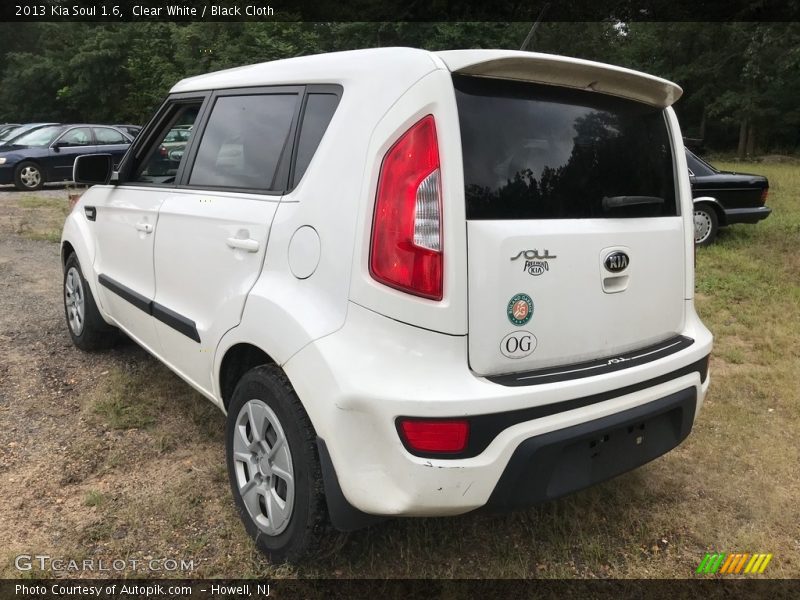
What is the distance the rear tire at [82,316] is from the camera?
4.12 metres

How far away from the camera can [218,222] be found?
2.55 meters

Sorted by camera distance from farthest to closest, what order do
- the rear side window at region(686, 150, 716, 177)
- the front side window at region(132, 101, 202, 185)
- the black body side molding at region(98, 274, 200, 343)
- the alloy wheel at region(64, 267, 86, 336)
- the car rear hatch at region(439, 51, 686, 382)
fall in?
the rear side window at region(686, 150, 716, 177), the alloy wheel at region(64, 267, 86, 336), the front side window at region(132, 101, 202, 185), the black body side molding at region(98, 274, 200, 343), the car rear hatch at region(439, 51, 686, 382)

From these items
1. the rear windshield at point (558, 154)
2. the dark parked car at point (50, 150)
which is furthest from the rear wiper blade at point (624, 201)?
the dark parked car at point (50, 150)

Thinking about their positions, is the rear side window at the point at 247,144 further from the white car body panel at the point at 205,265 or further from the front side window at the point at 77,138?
the front side window at the point at 77,138

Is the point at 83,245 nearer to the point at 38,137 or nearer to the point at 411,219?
the point at 411,219

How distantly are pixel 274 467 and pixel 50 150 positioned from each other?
14.4m

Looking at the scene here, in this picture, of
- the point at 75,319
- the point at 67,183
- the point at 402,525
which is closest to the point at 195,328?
the point at 402,525

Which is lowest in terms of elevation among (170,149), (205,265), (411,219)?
(205,265)

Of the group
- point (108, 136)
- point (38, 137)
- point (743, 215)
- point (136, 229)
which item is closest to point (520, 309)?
point (136, 229)

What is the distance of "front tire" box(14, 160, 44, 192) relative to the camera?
13759 millimetres

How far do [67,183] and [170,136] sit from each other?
1363 centimetres

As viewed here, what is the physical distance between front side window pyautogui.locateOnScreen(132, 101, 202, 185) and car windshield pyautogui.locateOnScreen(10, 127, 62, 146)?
42.0 ft

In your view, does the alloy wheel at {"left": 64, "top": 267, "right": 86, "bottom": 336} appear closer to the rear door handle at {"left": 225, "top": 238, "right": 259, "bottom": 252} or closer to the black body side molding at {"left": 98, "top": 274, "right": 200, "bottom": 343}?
the black body side molding at {"left": 98, "top": 274, "right": 200, "bottom": 343}

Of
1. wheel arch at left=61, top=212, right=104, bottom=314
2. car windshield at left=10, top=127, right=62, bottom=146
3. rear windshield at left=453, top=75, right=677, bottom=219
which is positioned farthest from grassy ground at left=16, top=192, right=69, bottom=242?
rear windshield at left=453, top=75, right=677, bottom=219
